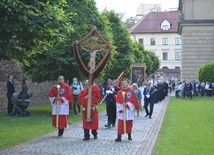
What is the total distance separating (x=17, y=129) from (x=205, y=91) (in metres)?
32.2

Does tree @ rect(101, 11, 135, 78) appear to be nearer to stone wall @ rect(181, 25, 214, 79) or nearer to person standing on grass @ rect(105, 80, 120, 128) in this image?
stone wall @ rect(181, 25, 214, 79)

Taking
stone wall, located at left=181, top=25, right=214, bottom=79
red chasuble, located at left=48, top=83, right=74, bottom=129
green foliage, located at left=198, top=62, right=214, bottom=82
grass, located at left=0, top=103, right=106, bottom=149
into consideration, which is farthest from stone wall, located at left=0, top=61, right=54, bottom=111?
stone wall, located at left=181, top=25, right=214, bottom=79

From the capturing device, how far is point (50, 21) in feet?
40.2

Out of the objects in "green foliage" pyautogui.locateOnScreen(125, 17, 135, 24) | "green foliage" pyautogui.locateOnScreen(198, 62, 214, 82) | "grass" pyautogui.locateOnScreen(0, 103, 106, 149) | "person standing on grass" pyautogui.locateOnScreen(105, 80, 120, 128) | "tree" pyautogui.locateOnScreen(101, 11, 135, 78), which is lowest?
"grass" pyautogui.locateOnScreen(0, 103, 106, 149)

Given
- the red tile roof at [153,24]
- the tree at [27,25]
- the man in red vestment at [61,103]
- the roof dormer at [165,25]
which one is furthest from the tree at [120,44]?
the roof dormer at [165,25]

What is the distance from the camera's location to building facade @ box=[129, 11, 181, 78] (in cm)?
9681

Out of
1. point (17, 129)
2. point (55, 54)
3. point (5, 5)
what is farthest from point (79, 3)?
point (5, 5)

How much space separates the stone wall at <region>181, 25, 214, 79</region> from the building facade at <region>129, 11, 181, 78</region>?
46080 mm

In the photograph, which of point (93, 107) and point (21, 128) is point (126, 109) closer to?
point (93, 107)

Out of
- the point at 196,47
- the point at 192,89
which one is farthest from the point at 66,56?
the point at 196,47

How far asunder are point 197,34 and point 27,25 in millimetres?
39621

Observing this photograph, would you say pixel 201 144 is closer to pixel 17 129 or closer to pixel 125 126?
pixel 125 126

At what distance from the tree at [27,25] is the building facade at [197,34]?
37456 millimetres

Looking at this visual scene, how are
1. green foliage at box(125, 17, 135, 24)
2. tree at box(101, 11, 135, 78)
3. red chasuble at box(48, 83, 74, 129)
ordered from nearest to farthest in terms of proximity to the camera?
red chasuble at box(48, 83, 74, 129) < tree at box(101, 11, 135, 78) < green foliage at box(125, 17, 135, 24)
